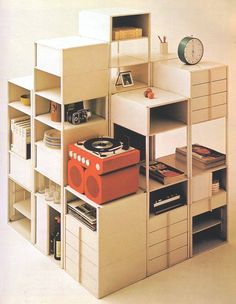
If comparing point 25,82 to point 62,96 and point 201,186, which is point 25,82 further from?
point 201,186

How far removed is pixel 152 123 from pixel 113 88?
1.28 feet

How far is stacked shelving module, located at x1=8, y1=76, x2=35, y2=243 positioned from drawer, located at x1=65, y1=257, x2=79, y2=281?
533 millimetres

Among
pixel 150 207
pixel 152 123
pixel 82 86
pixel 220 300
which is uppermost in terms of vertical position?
pixel 82 86

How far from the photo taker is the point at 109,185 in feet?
14.5

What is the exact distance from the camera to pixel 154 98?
4.69 meters

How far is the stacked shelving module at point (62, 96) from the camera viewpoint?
453 cm

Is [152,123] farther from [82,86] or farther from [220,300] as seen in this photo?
[220,300]

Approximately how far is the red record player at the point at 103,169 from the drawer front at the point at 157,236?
404 mm

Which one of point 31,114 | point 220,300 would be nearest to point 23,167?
point 31,114

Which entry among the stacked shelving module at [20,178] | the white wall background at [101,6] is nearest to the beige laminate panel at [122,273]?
the stacked shelving module at [20,178]

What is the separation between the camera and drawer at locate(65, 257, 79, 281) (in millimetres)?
4730

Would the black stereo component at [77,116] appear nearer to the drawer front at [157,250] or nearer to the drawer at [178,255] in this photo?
the drawer front at [157,250]

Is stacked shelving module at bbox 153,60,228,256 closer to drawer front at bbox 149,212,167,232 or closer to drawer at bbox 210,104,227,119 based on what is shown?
drawer at bbox 210,104,227,119

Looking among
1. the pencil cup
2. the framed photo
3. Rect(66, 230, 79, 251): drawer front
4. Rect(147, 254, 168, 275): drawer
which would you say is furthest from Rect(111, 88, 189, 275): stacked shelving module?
Rect(66, 230, 79, 251): drawer front
